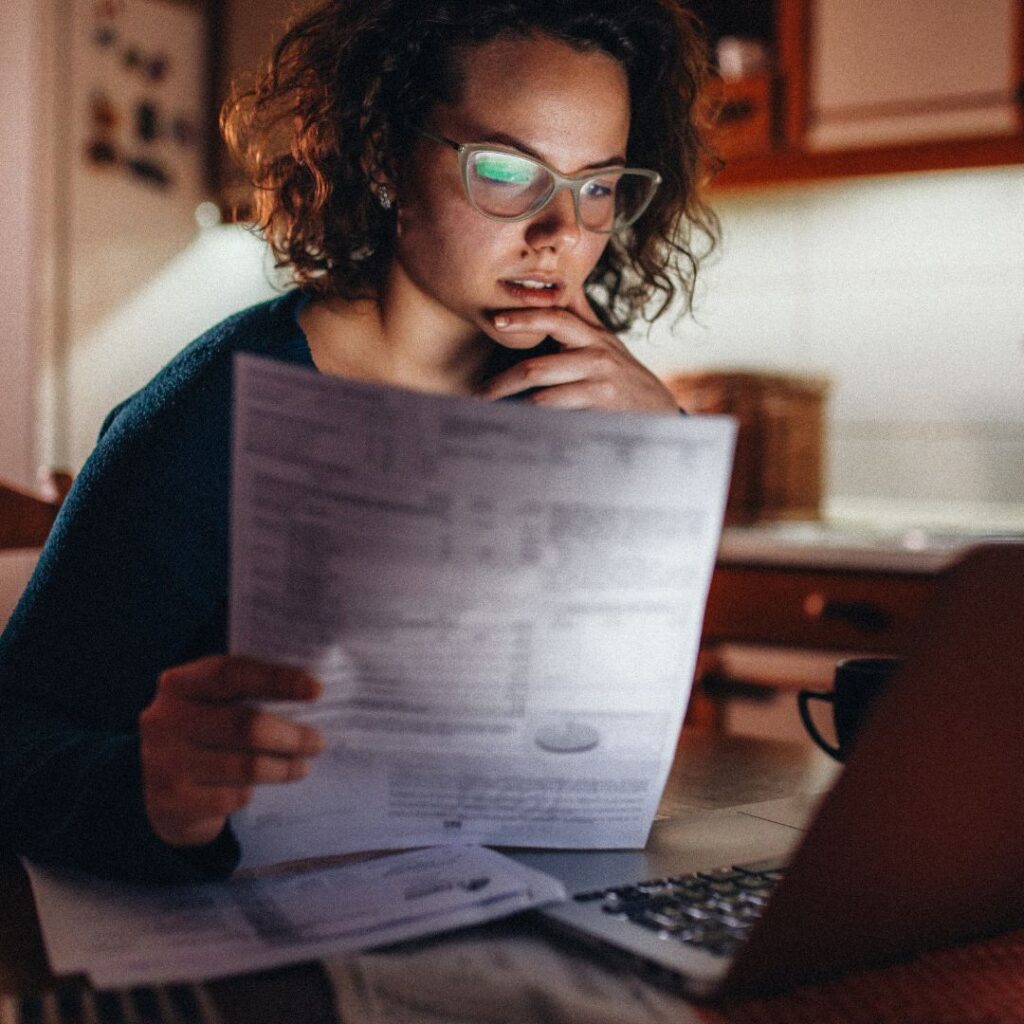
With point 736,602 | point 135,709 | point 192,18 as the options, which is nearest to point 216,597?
point 135,709

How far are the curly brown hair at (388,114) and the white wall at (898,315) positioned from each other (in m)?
1.51

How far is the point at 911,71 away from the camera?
7.92 feet

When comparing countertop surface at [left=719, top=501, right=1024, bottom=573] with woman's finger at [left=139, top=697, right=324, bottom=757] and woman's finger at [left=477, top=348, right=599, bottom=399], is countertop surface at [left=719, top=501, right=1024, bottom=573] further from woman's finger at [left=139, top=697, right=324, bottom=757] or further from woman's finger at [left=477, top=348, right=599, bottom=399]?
woman's finger at [left=139, top=697, right=324, bottom=757]

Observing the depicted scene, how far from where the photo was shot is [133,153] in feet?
9.98

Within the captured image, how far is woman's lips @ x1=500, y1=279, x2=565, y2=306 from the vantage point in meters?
1.02

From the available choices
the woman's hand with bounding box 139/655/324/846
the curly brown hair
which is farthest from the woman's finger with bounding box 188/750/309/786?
the curly brown hair

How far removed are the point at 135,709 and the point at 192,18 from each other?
2.87 m

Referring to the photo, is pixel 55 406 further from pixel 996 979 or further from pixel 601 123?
pixel 996 979

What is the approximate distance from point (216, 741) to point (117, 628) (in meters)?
0.24

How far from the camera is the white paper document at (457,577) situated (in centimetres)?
51

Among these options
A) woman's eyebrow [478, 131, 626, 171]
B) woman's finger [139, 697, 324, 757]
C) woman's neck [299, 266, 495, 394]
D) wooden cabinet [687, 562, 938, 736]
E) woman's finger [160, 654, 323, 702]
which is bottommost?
wooden cabinet [687, 562, 938, 736]

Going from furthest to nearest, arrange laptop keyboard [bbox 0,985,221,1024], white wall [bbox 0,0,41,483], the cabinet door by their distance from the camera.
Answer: white wall [bbox 0,0,41,483]
the cabinet door
laptop keyboard [bbox 0,985,221,1024]

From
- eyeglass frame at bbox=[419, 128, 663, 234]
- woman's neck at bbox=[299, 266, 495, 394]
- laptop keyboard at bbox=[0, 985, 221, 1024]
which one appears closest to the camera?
laptop keyboard at bbox=[0, 985, 221, 1024]

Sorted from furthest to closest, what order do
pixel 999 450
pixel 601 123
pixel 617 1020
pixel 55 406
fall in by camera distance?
pixel 55 406
pixel 999 450
pixel 601 123
pixel 617 1020
